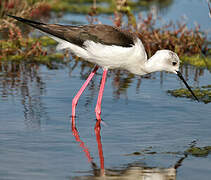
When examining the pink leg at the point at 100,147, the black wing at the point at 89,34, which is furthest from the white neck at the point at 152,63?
the pink leg at the point at 100,147

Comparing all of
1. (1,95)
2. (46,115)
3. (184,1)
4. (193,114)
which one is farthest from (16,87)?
(184,1)

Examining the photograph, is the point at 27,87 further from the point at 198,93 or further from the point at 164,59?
the point at 198,93

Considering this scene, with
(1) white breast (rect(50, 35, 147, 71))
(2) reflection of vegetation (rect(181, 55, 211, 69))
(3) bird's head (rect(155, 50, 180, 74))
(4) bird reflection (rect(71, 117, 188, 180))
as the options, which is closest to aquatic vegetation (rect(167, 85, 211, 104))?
(3) bird's head (rect(155, 50, 180, 74))

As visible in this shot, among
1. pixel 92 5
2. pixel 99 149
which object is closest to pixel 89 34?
pixel 99 149

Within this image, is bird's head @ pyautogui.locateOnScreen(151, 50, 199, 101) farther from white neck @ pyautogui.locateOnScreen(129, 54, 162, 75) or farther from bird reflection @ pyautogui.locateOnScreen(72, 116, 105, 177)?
bird reflection @ pyautogui.locateOnScreen(72, 116, 105, 177)

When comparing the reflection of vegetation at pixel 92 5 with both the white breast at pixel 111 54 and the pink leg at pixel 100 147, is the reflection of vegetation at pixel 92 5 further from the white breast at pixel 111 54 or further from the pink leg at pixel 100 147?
the pink leg at pixel 100 147

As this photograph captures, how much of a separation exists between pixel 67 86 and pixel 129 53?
4.78ft

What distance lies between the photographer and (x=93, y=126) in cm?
514

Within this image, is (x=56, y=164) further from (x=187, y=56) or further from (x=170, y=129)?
(x=187, y=56)

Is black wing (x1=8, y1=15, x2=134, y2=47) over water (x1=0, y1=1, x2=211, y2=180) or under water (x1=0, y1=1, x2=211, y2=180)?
over

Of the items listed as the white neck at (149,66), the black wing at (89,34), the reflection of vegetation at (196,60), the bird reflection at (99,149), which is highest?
the black wing at (89,34)

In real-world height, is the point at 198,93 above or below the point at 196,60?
below

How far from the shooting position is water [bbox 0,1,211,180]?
3953 mm

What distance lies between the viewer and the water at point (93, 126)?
3.95 meters
